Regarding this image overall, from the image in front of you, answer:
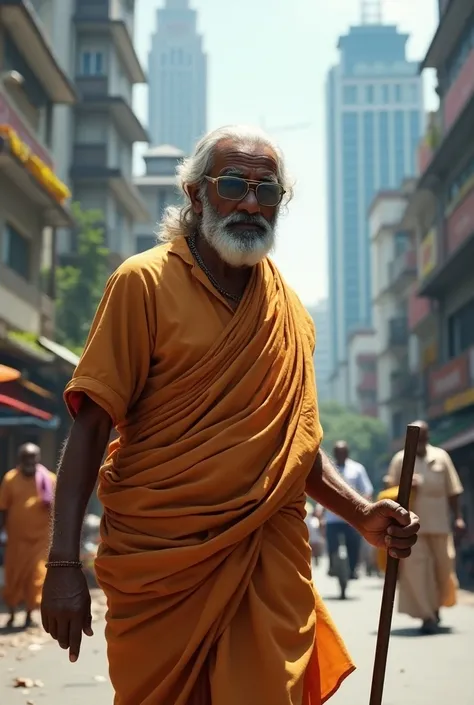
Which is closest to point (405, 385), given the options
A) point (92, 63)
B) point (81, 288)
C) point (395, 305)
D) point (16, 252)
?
point (395, 305)

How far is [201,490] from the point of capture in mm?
3135

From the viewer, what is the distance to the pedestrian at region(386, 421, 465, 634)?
9.97 m

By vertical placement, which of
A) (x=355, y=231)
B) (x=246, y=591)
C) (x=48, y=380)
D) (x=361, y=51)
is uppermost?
(x=361, y=51)

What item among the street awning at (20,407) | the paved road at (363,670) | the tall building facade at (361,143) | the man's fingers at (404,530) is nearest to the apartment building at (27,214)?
the street awning at (20,407)

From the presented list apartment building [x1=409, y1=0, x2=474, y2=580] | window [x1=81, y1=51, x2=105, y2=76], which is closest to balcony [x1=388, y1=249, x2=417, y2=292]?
window [x1=81, y1=51, x2=105, y2=76]

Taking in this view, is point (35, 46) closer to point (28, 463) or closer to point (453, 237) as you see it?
point (453, 237)

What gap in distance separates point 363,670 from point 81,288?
27.9m

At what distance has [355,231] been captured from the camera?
180 metres

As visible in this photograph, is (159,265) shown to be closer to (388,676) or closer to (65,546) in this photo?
(65,546)

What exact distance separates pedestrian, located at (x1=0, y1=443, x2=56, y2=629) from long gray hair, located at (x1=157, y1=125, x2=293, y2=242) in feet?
27.3

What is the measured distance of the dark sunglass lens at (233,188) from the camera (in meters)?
3.57

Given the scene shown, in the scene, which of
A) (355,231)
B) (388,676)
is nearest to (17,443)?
(388,676)

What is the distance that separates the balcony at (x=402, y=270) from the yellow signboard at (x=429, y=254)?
18.7m

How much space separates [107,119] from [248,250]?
129ft
